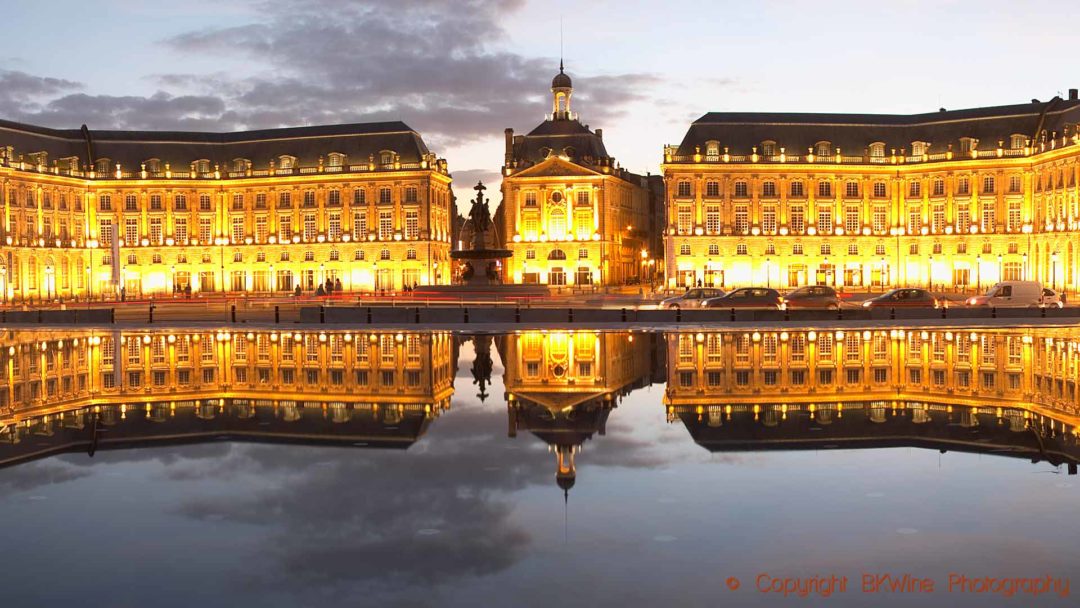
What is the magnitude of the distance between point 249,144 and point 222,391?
91492 millimetres

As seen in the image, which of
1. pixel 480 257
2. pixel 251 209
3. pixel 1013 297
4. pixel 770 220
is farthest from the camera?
pixel 251 209

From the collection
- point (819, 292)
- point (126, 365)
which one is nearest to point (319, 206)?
point (819, 292)

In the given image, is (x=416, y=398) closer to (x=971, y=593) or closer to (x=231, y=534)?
(x=231, y=534)

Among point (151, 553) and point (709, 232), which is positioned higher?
point (709, 232)

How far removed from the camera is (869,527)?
34.4ft

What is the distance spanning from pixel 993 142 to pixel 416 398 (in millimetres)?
86622

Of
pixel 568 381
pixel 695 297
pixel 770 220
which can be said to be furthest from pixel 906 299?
pixel 770 220

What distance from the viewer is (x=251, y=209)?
351ft

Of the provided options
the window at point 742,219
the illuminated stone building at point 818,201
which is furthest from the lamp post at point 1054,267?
the window at point 742,219

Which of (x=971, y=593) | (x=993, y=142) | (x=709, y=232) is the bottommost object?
(x=971, y=593)

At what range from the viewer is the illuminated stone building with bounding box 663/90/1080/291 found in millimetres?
97375

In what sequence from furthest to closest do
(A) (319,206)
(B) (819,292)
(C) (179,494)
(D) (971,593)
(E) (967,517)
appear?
(A) (319,206) < (B) (819,292) < (C) (179,494) < (E) (967,517) < (D) (971,593)

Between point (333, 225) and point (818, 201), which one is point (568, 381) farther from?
point (333, 225)

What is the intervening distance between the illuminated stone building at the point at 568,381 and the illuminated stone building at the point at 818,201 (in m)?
65.1
